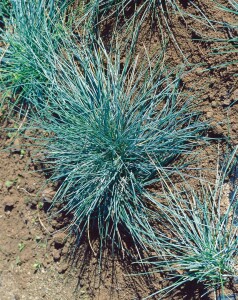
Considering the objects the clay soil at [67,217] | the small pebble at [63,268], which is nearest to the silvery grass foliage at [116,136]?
the clay soil at [67,217]

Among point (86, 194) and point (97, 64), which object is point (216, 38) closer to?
point (97, 64)

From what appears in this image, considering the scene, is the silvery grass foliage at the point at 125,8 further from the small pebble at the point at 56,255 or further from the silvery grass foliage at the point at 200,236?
the small pebble at the point at 56,255

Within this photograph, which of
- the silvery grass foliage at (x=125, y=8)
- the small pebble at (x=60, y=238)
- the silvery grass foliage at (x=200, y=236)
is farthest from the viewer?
the small pebble at (x=60, y=238)

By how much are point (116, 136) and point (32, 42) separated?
1.96 ft

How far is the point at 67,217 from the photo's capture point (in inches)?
100

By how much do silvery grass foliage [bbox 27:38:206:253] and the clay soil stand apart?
0.08 meters

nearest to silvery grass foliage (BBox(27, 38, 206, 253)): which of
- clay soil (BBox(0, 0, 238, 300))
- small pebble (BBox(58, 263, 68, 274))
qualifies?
clay soil (BBox(0, 0, 238, 300))

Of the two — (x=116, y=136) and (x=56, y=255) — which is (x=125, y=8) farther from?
(x=56, y=255)

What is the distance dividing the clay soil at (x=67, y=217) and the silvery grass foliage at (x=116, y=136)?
0.08 meters

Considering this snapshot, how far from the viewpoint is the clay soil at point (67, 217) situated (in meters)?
2.38

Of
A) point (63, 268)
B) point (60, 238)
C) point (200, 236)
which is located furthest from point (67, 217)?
point (200, 236)

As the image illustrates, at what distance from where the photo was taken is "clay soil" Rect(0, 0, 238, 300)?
238 cm

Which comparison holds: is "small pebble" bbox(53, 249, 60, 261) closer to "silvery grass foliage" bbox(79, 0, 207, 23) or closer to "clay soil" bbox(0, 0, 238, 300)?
"clay soil" bbox(0, 0, 238, 300)

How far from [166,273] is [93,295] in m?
0.35
